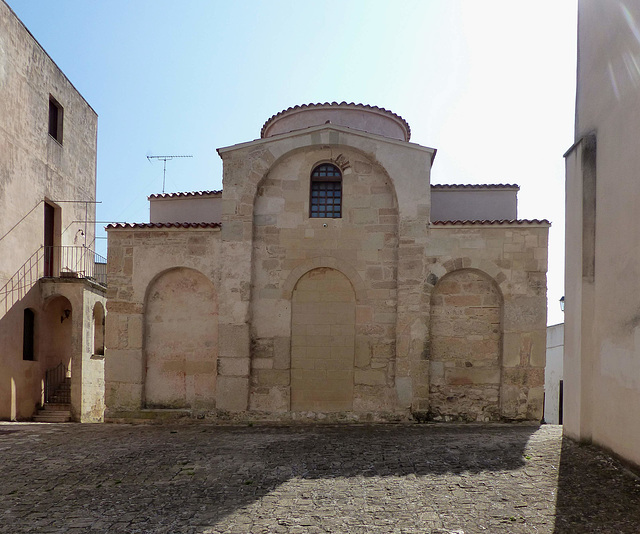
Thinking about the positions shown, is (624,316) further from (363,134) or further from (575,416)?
(363,134)

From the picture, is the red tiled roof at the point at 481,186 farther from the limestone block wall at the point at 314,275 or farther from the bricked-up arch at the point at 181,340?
the bricked-up arch at the point at 181,340

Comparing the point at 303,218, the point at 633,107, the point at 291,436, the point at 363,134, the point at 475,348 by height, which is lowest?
the point at 291,436

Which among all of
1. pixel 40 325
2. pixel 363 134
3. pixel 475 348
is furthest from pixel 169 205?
pixel 475 348

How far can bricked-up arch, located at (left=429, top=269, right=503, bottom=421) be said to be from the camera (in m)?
10.1

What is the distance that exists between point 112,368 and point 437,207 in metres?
8.18

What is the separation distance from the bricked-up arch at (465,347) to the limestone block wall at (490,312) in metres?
0.02

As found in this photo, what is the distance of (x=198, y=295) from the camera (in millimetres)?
10617

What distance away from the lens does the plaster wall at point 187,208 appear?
12102 mm

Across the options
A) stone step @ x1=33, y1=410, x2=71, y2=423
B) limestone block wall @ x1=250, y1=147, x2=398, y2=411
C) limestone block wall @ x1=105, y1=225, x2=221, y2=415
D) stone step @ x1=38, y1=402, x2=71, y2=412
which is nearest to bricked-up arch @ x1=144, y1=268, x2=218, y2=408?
limestone block wall @ x1=105, y1=225, x2=221, y2=415

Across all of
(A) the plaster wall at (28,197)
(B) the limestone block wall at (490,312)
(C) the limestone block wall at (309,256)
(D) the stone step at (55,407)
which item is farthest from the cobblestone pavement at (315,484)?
(D) the stone step at (55,407)

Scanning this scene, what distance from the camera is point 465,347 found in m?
10.2

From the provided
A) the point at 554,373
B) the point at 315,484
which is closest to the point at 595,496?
the point at 315,484

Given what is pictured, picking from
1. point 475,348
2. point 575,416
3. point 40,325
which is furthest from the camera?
point 40,325

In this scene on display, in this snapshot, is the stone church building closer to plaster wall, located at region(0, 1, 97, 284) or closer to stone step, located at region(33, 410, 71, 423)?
stone step, located at region(33, 410, 71, 423)
